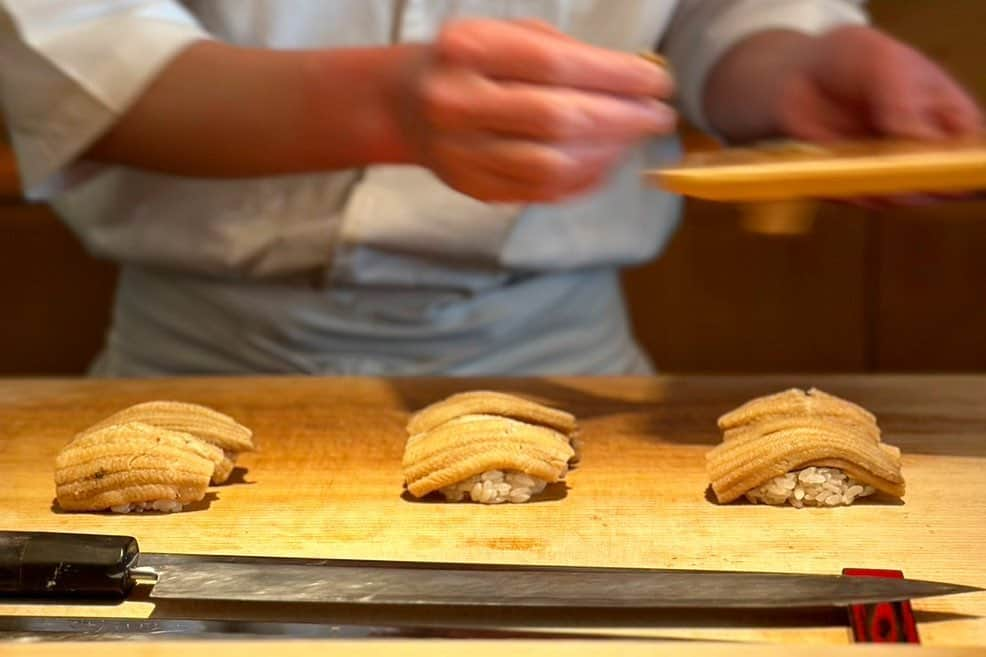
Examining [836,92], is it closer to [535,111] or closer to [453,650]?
[535,111]

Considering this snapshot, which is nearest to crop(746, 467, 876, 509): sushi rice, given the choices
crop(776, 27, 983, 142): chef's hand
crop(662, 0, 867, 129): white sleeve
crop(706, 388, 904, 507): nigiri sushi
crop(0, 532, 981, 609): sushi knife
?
crop(706, 388, 904, 507): nigiri sushi

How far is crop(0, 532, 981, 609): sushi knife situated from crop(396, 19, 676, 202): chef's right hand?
395mm

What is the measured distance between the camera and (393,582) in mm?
883

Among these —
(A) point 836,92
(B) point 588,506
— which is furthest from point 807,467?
(A) point 836,92

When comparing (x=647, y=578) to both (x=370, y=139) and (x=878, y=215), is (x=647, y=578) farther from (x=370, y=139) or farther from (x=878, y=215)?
(x=878, y=215)

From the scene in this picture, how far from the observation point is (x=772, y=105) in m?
1.47

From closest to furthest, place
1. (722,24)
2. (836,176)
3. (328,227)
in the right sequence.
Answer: (836,176)
(328,227)
(722,24)

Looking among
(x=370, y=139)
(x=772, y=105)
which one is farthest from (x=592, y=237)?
(x=370, y=139)

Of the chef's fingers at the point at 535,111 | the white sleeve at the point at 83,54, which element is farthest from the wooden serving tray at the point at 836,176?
the white sleeve at the point at 83,54

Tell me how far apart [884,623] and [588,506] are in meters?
0.29

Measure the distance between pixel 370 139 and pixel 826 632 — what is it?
698 mm

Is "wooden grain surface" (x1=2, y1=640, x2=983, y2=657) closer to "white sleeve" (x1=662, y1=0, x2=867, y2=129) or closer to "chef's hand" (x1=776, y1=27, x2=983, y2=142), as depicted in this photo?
"chef's hand" (x1=776, y1=27, x2=983, y2=142)

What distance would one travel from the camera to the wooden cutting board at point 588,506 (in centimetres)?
93

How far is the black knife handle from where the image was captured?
2.93 ft
